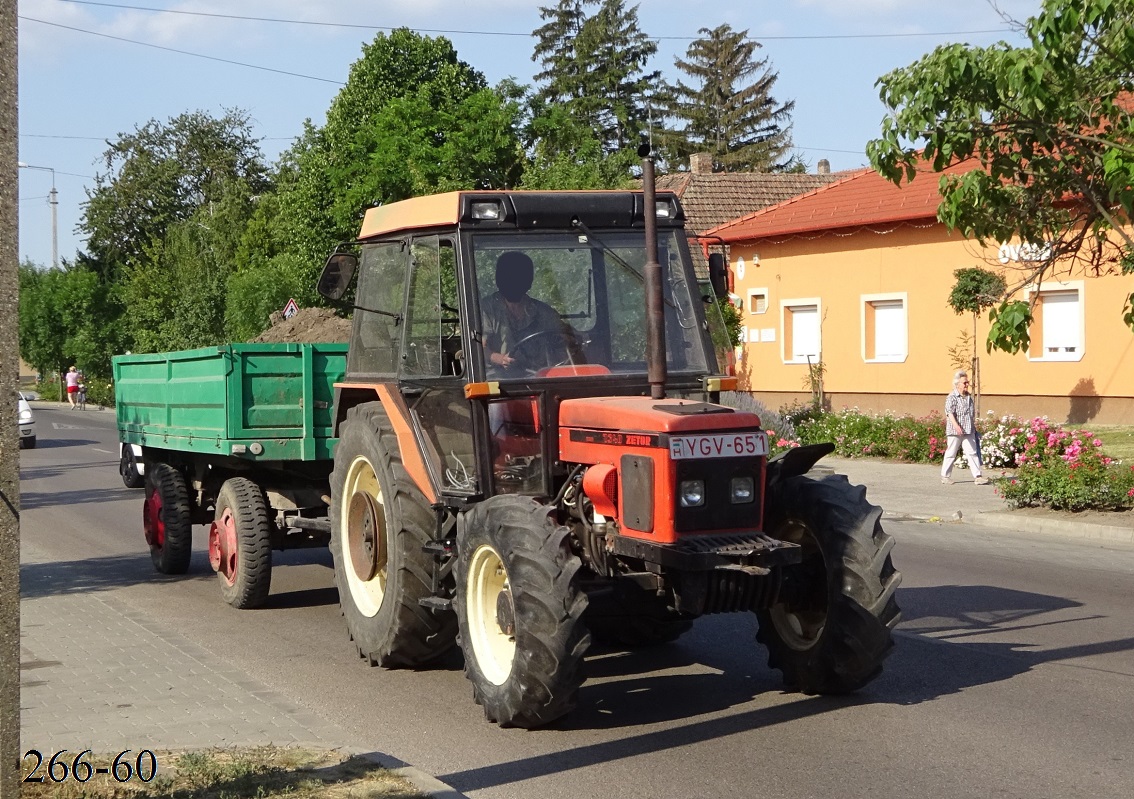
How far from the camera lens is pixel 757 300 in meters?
32.2

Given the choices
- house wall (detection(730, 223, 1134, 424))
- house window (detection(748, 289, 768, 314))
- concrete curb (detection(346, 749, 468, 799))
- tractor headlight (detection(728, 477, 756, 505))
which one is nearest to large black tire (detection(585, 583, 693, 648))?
tractor headlight (detection(728, 477, 756, 505))

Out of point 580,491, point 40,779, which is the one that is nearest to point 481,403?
point 580,491

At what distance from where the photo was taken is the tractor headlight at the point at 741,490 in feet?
21.4

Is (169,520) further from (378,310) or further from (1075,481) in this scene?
(1075,481)

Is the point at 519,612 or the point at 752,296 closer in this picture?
the point at 519,612

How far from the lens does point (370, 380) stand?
856cm

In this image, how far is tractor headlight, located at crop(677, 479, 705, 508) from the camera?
20.9 feet

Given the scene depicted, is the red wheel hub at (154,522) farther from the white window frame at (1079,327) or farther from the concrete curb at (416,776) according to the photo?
the white window frame at (1079,327)

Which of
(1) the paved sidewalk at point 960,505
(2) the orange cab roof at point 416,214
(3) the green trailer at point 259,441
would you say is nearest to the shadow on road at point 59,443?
(1) the paved sidewalk at point 960,505

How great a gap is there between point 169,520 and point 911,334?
1912 centimetres

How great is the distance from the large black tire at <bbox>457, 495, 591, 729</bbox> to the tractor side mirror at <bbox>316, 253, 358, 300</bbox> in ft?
6.78

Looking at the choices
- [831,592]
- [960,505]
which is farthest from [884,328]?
[831,592]

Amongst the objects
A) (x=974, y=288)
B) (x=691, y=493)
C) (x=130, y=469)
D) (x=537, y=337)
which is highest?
(x=974, y=288)

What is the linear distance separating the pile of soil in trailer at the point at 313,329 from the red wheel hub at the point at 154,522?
4.06 meters
